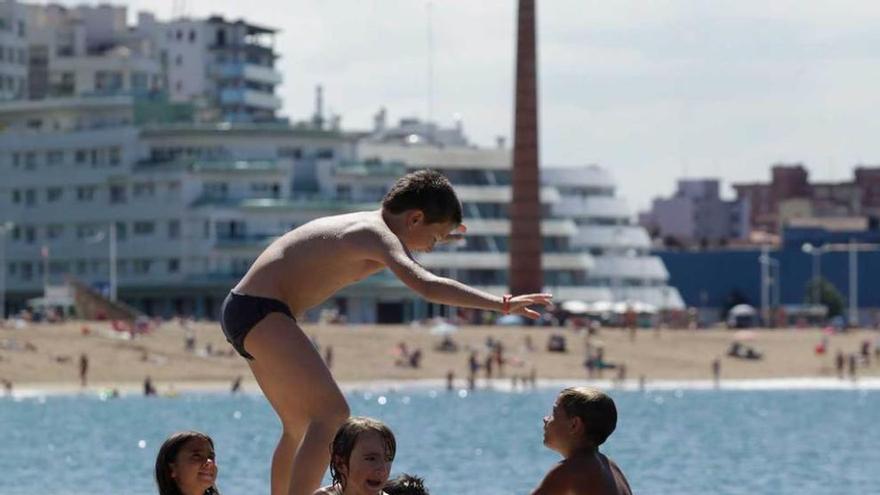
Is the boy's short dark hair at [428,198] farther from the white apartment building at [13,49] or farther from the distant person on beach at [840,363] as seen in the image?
the white apartment building at [13,49]

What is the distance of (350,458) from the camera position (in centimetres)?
965

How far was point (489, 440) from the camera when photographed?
214 feet

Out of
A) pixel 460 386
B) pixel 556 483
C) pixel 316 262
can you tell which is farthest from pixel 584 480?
pixel 460 386

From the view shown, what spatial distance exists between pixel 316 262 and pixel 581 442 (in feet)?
6.59

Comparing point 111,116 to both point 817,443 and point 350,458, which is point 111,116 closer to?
point 817,443

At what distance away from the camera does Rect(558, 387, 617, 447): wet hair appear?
10.1 m

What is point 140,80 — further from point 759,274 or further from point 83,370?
point 83,370

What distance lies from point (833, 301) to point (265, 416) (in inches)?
3601

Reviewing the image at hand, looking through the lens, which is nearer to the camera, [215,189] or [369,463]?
[369,463]

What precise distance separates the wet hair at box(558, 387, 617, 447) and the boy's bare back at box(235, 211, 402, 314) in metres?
1.69

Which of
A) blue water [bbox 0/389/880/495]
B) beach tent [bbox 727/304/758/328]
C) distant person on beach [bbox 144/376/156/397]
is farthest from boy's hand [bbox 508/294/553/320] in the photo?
beach tent [bbox 727/304/758/328]

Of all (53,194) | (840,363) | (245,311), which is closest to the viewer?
(245,311)

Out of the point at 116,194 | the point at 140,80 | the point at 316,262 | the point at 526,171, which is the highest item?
the point at 140,80

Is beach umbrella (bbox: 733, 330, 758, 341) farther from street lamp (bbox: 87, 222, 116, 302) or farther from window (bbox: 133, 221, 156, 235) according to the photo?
window (bbox: 133, 221, 156, 235)
